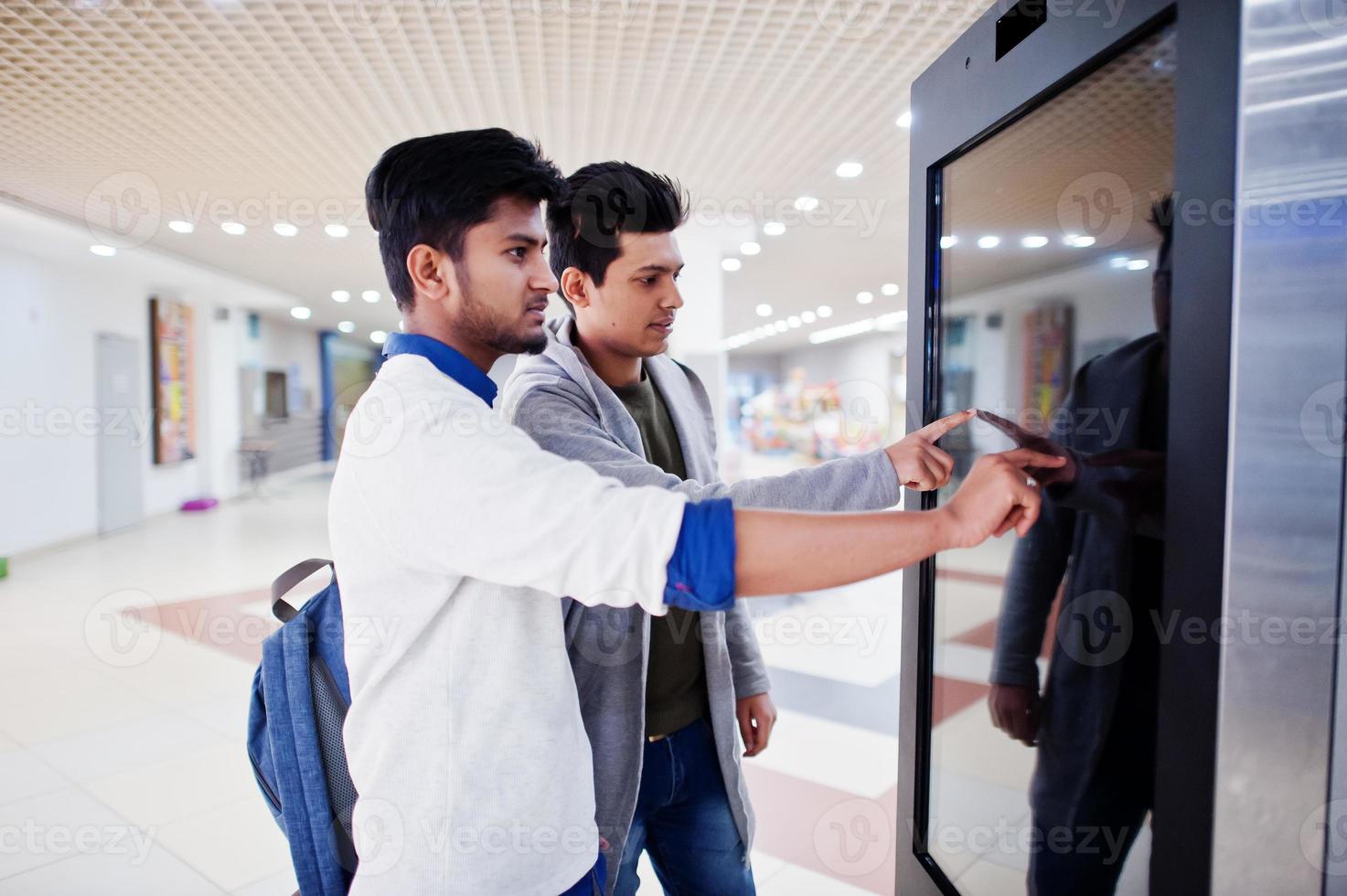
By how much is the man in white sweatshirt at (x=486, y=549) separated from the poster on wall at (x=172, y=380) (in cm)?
1073

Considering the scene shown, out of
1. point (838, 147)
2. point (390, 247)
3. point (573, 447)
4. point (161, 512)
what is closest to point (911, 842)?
point (573, 447)

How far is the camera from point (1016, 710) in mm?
949

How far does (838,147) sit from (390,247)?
14.3 feet

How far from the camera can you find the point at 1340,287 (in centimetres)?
56

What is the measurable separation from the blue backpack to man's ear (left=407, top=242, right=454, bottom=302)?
0.39 metres

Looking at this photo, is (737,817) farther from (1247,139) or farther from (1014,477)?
(1247,139)

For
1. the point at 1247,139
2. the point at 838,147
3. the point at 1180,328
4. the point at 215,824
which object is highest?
the point at 838,147

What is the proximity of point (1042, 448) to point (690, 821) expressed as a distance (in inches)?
35.1

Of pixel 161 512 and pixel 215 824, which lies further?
pixel 161 512

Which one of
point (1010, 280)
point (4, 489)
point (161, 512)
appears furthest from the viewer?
point (161, 512)

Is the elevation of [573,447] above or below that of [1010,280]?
below
